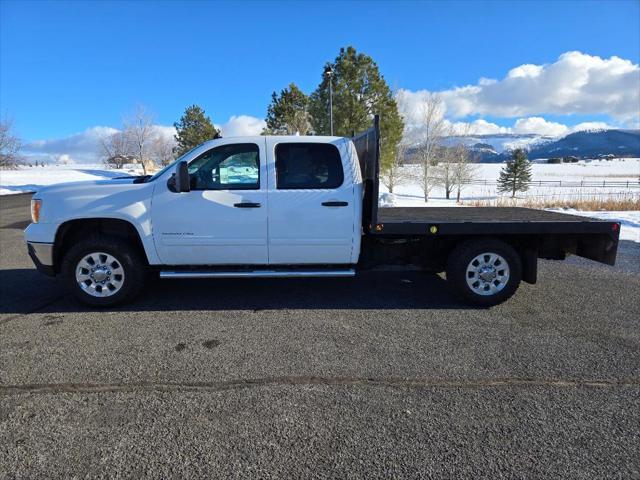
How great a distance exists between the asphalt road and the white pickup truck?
16.9 inches

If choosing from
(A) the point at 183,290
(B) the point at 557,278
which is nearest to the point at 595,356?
(B) the point at 557,278

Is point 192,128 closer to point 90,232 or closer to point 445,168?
point 445,168

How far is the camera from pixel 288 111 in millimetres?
29484

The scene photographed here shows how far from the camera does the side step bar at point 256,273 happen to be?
4703 millimetres

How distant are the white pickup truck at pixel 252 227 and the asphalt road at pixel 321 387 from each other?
430mm

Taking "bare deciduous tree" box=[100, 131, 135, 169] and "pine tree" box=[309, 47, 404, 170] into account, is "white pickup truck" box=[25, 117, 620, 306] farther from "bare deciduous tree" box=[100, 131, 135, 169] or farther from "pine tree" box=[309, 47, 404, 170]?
"bare deciduous tree" box=[100, 131, 135, 169]

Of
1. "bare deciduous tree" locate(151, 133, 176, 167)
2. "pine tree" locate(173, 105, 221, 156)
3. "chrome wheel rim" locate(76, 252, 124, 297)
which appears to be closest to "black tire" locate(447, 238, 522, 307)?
"chrome wheel rim" locate(76, 252, 124, 297)

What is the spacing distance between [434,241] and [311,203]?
1620 mm

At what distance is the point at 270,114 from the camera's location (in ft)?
100.0

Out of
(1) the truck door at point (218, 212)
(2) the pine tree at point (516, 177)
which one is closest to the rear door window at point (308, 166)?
(1) the truck door at point (218, 212)

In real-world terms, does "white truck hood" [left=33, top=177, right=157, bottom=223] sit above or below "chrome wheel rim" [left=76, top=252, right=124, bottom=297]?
above

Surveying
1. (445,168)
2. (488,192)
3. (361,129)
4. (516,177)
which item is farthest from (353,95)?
(516,177)

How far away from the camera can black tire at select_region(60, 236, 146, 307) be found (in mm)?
4672

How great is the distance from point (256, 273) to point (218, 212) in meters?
0.82
